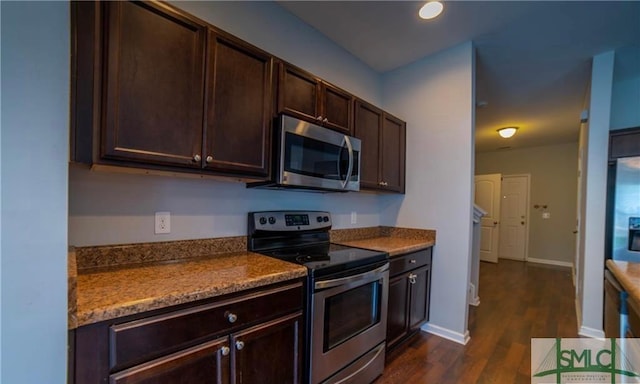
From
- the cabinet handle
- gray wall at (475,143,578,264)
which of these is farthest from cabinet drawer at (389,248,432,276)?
gray wall at (475,143,578,264)

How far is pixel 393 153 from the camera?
268 centimetres

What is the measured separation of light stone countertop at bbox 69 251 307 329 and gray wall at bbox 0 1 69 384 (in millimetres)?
84

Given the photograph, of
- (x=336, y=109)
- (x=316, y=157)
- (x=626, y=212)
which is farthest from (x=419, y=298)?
(x=626, y=212)

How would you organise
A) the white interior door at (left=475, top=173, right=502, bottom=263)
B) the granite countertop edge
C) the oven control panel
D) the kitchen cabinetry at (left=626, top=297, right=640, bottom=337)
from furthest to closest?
1. the white interior door at (left=475, top=173, right=502, bottom=263)
2. the granite countertop edge
3. the oven control panel
4. the kitchen cabinetry at (left=626, top=297, right=640, bottom=337)

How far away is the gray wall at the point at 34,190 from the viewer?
0.72 m

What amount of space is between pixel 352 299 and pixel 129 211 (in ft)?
4.30

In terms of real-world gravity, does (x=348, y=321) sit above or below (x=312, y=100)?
below

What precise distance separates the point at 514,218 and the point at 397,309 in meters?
5.66

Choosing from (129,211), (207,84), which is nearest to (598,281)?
(207,84)

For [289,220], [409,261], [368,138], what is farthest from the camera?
[368,138]

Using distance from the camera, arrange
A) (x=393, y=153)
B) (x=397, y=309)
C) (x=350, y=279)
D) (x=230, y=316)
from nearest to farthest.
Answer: (x=230, y=316) < (x=350, y=279) < (x=397, y=309) < (x=393, y=153)

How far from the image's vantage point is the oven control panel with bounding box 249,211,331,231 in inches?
73.2

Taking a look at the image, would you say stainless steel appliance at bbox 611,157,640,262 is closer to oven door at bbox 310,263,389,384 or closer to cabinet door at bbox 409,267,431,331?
cabinet door at bbox 409,267,431,331

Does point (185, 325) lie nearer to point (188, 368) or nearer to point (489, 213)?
point (188, 368)
